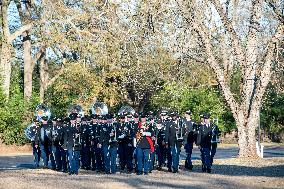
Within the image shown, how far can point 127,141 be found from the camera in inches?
854

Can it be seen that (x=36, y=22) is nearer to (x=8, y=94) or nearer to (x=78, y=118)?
(x=8, y=94)

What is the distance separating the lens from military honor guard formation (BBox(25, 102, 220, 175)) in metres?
21.1

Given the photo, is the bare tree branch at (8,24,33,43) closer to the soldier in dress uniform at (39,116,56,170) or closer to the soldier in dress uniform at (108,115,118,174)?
the soldier in dress uniform at (39,116,56,170)

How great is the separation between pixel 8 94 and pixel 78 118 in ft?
70.2

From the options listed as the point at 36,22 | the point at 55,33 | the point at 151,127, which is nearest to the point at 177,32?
the point at 151,127

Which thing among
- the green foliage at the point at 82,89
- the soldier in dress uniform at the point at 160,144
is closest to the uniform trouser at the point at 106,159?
the soldier in dress uniform at the point at 160,144

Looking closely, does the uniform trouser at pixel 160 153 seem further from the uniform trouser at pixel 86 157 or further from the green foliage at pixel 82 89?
the green foliage at pixel 82 89

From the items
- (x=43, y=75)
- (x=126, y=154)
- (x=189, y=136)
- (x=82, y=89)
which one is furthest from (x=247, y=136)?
(x=43, y=75)

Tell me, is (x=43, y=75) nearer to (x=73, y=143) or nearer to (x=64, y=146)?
(x=64, y=146)

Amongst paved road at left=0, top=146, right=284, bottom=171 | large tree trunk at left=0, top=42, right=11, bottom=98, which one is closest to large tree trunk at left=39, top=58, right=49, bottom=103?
large tree trunk at left=0, top=42, right=11, bottom=98

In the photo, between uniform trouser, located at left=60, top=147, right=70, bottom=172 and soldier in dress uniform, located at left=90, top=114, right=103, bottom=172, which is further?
uniform trouser, located at left=60, top=147, right=70, bottom=172

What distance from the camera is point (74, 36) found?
125 feet

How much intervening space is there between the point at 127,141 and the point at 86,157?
1705mm

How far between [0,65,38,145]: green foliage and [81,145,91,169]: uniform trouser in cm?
1878
